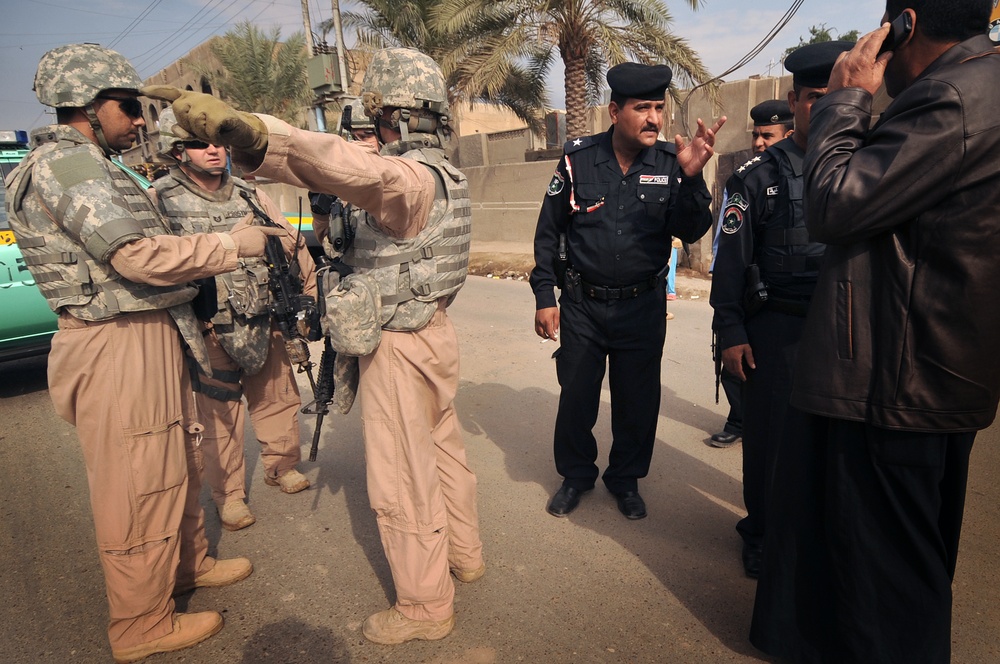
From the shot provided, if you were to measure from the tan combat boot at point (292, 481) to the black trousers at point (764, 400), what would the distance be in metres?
2.21

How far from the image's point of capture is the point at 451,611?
2215mm

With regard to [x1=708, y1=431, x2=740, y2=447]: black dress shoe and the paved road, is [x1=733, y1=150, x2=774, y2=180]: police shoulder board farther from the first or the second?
[x1=708, y1=431, x2=740, y2=447]: black dress shoe

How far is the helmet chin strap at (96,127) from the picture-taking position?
2.16 meters

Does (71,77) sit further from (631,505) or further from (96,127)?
(631,505)

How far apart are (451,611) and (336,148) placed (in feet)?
5.32

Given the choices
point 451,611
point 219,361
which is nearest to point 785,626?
point 451,611

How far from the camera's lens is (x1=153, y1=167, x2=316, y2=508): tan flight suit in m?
2.90

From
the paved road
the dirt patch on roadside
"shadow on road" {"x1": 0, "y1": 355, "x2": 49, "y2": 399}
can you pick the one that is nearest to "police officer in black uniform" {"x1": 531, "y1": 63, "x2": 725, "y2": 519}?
the paved road

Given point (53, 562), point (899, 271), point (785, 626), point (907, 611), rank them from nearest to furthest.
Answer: point (899, 271) < point (907, 611) < point (785, 626) < point (53, 562)

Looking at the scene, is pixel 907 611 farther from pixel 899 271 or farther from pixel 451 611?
pixel 451 611

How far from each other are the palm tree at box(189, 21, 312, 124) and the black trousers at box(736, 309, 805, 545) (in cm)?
1882

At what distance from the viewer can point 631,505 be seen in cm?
296

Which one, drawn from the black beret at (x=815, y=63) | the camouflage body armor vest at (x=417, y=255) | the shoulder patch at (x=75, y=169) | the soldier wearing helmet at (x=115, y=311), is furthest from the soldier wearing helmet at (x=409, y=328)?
the black beret at (x=815, y=63)

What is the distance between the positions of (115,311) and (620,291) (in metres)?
2.01
